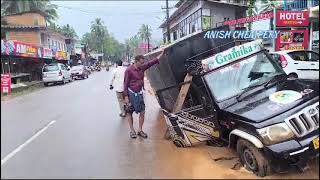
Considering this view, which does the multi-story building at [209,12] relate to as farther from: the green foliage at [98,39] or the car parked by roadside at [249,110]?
the green foliage at [98,39]

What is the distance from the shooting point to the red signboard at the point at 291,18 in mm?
22719

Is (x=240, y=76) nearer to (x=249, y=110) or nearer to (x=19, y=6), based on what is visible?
(x=249, y=110)

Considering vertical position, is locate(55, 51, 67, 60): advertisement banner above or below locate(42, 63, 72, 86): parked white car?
above

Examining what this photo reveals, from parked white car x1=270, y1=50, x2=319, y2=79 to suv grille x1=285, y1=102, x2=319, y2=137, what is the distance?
11.6 m

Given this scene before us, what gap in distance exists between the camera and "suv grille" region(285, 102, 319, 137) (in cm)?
638

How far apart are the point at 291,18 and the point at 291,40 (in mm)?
1085

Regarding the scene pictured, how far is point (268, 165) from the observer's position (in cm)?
655

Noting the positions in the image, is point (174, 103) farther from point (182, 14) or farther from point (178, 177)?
point (182, 14)

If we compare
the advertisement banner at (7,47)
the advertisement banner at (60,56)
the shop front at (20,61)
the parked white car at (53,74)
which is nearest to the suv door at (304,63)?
the shop front at (20,61)

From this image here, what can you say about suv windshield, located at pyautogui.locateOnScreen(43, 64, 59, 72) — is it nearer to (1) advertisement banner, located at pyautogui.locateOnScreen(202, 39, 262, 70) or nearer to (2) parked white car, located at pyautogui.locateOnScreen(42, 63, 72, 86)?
(2) parked white car, located at pyautogui.locateOnScreen(42, 63, 72, 86)

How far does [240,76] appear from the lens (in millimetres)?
8336

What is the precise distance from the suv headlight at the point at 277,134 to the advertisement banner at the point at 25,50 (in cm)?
2877

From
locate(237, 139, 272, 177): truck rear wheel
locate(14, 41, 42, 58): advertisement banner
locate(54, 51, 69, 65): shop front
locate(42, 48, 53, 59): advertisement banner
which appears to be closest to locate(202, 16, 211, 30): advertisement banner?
locate(14, 41, 42, 58): advertisement banner

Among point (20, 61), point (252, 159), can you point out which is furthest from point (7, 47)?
point (252, 159)
